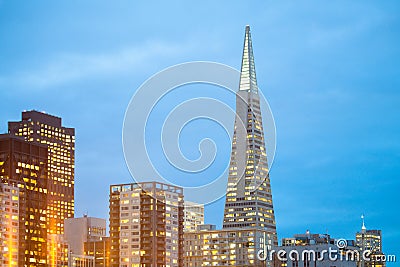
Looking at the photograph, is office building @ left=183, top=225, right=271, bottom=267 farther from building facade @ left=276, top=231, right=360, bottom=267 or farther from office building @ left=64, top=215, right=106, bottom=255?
office building @ left=64, top=215, right=106, bottom=255

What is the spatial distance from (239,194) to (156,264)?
5970 centimetres

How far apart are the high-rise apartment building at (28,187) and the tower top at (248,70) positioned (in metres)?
43.0

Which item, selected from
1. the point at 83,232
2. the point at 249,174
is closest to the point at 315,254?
the point at 83,232

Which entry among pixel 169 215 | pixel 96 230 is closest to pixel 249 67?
pixel 96 230

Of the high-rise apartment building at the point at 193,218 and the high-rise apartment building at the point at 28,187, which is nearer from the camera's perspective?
the high-rise apartment building at the point at 28,187

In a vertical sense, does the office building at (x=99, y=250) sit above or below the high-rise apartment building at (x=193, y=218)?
below

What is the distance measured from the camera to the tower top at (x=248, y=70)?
156m

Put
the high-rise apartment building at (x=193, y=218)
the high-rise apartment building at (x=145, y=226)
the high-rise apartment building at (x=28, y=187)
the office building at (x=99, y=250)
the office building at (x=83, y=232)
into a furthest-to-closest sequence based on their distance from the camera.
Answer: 1. the high-rise apartment building at (x=193, y=218)
2. the office building at (x=83, y=232)
3. the office building at (x=99, y=250)
4. the high-rise apartment building at (x=28, y=187)
5. the high-rise apartment building at (x=145, y=226)

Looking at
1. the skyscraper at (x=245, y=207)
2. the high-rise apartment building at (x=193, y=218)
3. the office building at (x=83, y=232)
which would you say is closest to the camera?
the office building at (x=83, y=232)

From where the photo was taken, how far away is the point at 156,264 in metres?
103

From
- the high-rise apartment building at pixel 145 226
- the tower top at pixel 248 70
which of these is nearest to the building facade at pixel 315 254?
the high-rise apartment building at pixel 145 226

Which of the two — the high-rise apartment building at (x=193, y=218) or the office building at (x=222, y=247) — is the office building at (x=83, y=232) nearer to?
the office building at (x=222, y=247)

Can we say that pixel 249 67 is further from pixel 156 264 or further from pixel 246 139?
pixel 156 264

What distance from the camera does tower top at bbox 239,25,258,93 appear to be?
511 feet
